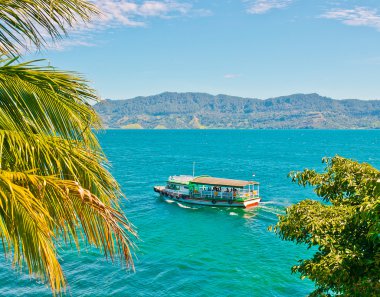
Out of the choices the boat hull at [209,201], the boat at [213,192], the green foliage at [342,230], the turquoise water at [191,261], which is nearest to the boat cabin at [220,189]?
the boat at [213,192]

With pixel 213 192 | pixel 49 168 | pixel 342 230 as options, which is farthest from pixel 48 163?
pixel 213 192

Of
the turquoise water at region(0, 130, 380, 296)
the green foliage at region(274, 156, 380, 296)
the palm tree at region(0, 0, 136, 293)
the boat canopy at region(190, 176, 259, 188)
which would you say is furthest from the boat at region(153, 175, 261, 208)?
the palm tree at region(0, 0, 136, 293)

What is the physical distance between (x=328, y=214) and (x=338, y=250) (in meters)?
1.45

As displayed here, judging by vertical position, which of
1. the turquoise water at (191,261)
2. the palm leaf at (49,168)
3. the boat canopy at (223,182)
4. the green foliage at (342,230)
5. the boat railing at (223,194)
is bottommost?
the turquoise water at (191,261)

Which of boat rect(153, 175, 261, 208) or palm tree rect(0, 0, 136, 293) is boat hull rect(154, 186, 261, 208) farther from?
palm tree rect(0, 0, 136, 293)

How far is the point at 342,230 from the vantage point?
36.7ft

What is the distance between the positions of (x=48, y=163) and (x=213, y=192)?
55.3 metres

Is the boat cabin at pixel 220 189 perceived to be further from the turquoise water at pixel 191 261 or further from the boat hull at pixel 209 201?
the turquoise water at pixel 191 261

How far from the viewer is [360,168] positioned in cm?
1273

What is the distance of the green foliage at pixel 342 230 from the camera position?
9.08 meters

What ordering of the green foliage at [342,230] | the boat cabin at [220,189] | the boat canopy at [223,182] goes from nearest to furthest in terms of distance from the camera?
1. the green foliage at [342,230]
2. the boat canopy at [223,182]
3. the boat cabin at [220,189]

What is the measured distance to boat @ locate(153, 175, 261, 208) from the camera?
183 ft

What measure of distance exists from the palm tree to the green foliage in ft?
21.4

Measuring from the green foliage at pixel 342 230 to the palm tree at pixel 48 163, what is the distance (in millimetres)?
6508
